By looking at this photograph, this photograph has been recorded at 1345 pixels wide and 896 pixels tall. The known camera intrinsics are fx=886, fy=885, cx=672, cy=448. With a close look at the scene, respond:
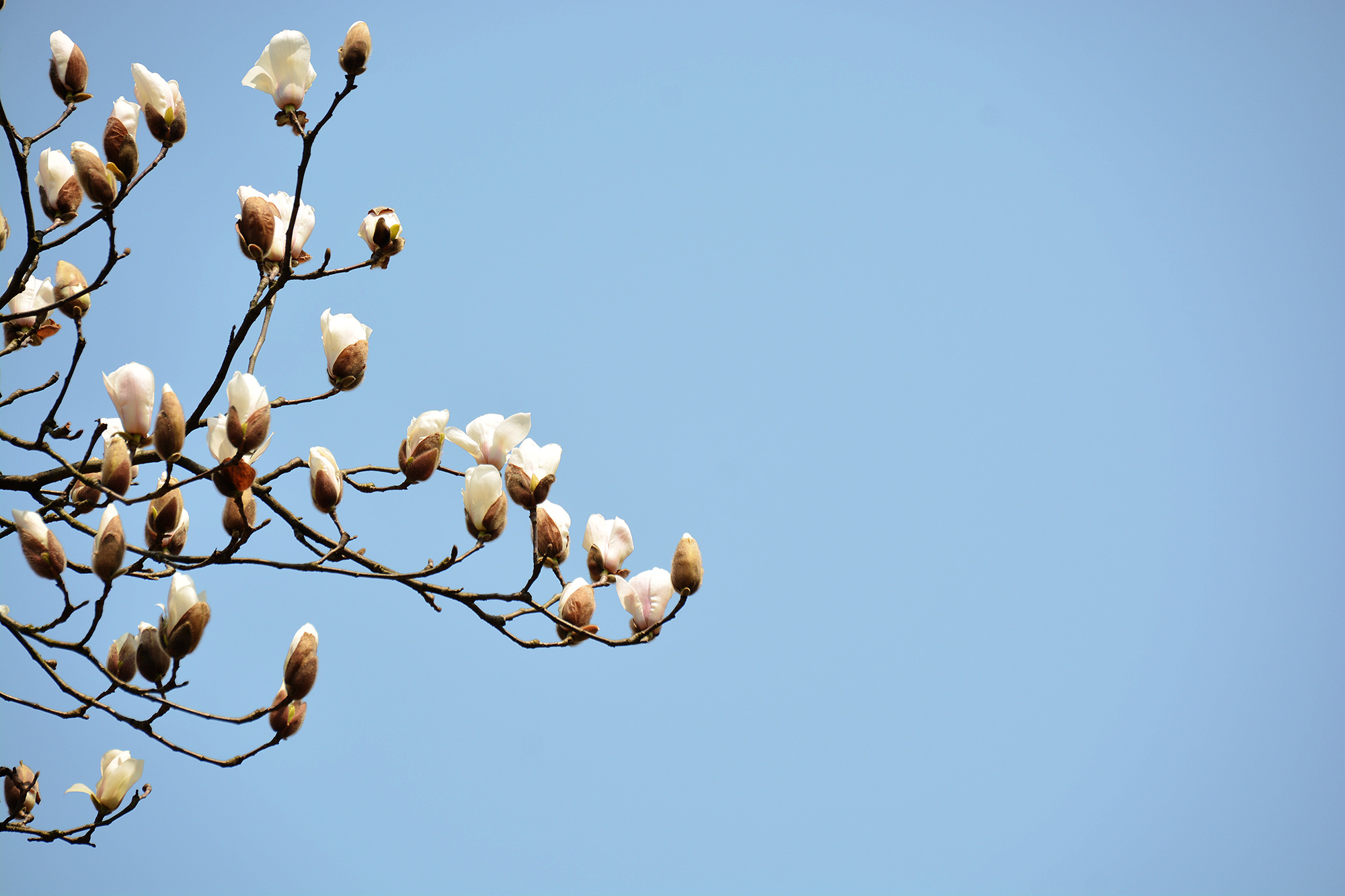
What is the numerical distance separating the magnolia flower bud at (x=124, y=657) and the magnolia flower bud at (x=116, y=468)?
401 millimetres

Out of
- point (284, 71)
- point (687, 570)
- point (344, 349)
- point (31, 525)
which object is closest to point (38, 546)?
point (31, 525)

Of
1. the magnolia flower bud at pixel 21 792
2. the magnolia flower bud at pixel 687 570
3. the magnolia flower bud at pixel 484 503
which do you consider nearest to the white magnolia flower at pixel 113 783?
the magnolia flower bud at pixel 21 792

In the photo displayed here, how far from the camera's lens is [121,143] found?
177 cm

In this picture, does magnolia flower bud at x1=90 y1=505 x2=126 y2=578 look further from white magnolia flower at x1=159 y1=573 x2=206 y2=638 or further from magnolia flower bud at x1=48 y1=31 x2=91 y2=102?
magnolia flower bud at x1=48 y1=31 x2=91 y2=102

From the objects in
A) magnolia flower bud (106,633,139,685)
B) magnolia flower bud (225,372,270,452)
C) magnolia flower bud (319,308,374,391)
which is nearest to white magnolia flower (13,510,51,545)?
magnolia flower bud (106,633,139,685)

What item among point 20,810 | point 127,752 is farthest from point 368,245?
point 20,810

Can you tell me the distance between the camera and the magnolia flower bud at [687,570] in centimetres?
179

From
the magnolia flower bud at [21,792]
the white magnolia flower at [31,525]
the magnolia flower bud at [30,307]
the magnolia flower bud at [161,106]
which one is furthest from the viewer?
the magnolia flower bud at [30,307]

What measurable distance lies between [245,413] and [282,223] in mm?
578

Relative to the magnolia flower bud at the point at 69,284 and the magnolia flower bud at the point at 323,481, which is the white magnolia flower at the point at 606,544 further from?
the magnolia flower bud at the point at 69,284

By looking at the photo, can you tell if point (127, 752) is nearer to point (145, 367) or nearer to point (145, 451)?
point (145, 451)

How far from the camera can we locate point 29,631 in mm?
1537

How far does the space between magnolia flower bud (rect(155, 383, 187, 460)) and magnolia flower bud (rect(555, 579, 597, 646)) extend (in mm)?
750

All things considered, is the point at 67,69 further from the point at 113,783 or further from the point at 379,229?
the point at 113,783
